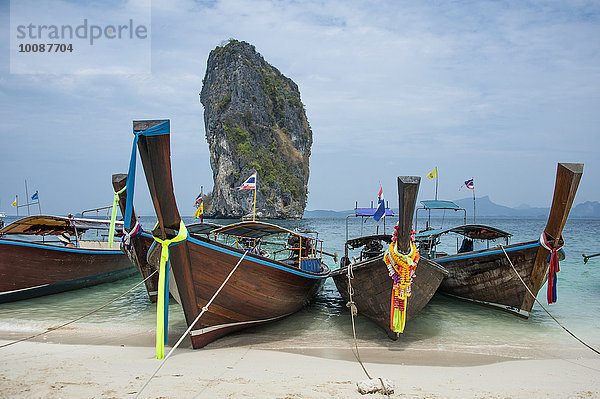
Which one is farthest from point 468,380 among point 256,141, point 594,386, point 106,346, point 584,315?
point 256,141

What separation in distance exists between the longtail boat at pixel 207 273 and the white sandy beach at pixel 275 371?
0.51 m

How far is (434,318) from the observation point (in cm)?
946

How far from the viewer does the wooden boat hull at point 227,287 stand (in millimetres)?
6258

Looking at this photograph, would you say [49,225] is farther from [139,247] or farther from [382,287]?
[382,287]

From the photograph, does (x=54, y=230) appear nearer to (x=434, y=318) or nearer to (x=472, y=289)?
(x=434, y=318)

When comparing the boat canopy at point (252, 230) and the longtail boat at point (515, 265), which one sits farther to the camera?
the boat canopy at point (252, 230)

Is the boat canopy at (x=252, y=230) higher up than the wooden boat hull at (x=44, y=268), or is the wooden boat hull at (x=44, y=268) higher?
the boat canopy at (x=252, y=230)

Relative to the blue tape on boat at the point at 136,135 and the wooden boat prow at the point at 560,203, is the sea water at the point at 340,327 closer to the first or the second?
the wooden boat prow at the point at 560,203

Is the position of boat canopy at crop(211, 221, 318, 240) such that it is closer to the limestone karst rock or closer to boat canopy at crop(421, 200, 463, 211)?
boat canopy at crop(421, 200, 463, 211)

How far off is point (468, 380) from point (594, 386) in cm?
157

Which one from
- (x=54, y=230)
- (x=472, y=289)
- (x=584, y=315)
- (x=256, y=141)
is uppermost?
(x=256, y=141)

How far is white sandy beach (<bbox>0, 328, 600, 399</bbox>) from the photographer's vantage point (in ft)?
15.2

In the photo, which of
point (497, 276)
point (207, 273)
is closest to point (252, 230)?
point (207, 273)

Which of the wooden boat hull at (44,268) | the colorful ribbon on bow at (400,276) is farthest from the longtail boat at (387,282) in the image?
the wooden boat hull at (44,268)
